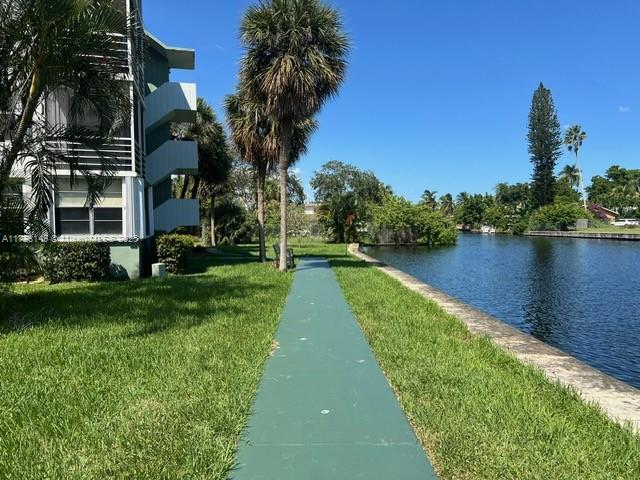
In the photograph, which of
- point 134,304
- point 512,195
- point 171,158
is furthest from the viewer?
point 512,195

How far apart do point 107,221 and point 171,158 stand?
15.7ft

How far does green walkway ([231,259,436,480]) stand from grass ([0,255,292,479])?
0.23 meters

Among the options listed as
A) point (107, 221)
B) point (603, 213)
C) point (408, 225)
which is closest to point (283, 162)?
point (107, 221)

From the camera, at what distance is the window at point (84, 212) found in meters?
14.0

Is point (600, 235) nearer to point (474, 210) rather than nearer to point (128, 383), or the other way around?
point (474, 210)

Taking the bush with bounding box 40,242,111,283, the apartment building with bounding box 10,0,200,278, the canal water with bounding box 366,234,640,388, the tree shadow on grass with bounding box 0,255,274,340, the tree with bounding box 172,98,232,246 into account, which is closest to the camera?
the tree shadow on grass with bounding box 0,255,274,340

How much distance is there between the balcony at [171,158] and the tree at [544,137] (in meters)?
76.5

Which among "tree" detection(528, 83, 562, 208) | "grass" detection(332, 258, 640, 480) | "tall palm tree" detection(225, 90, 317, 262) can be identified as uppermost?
"tree" detection(528, 83, 562, 208)

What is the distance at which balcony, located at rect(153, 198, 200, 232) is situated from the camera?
19.1m

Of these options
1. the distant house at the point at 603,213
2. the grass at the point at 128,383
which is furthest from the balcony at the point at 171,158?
the distant house at the point at 603,213

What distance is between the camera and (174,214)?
1919cm

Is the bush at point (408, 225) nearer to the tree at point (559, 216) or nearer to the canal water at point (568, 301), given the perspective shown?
the canal water at point (568, 301)

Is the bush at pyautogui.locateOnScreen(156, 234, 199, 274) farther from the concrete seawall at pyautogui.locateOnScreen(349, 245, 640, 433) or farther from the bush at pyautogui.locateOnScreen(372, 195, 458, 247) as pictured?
the bush at pyautogui.locateOnScreen(372, 195, 458, 247)

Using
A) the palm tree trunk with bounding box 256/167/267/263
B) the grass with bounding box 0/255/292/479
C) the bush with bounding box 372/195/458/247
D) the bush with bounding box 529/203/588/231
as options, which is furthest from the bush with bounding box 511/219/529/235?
the grass with bounding box 0/255/292/479
